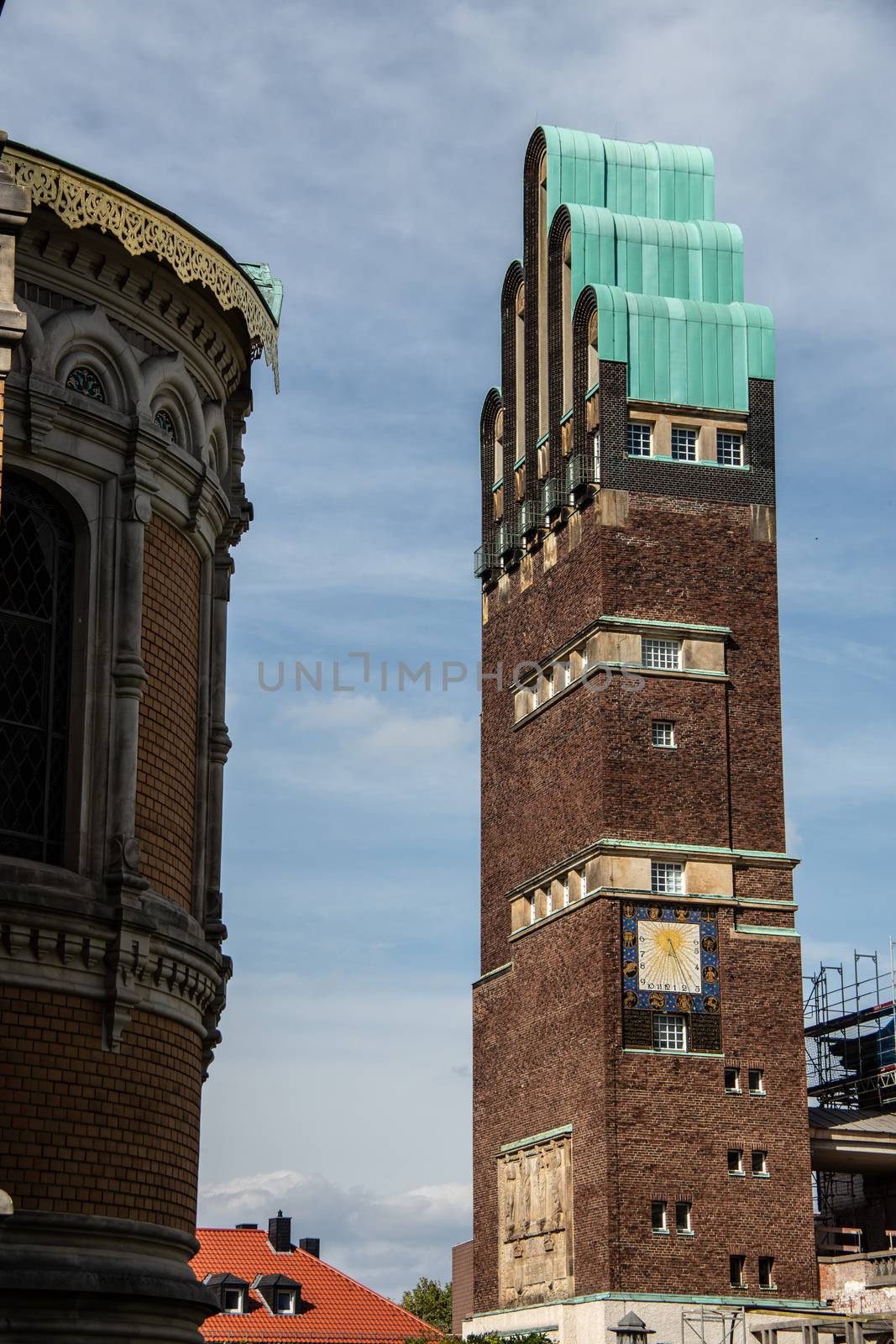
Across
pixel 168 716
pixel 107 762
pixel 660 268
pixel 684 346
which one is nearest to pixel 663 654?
pixel 684 346

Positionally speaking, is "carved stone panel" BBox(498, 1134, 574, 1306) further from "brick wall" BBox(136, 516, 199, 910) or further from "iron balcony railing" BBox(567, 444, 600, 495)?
"brick wall" BBox(136, 516, 199, 910)

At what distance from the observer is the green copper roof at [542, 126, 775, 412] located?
6594cm

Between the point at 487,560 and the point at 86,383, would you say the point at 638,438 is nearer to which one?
the point at 487,560

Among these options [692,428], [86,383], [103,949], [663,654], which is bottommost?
[103,949]

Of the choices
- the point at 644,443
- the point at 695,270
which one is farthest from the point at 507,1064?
the point at 695,270

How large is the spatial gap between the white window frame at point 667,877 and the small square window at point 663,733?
3399 millimetres

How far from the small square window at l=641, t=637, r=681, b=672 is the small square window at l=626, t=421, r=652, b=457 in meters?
5.66

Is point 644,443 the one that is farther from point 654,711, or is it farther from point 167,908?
→ point 167,908

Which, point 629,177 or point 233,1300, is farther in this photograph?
point 233,1300

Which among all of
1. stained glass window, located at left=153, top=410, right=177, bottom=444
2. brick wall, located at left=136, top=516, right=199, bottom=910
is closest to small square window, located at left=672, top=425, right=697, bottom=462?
brick wall, located at left=136, top=516, right=199, bottom=910

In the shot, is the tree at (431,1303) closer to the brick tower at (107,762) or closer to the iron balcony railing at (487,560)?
the iron balcony railing at (487,560)

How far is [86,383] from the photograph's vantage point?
2195cm

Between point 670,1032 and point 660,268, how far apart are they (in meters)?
23.7

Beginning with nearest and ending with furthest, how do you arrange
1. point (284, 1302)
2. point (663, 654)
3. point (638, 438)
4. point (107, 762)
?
point (107, 762) → point (663, 654) → point (638, 438) → point (284, 1302)
